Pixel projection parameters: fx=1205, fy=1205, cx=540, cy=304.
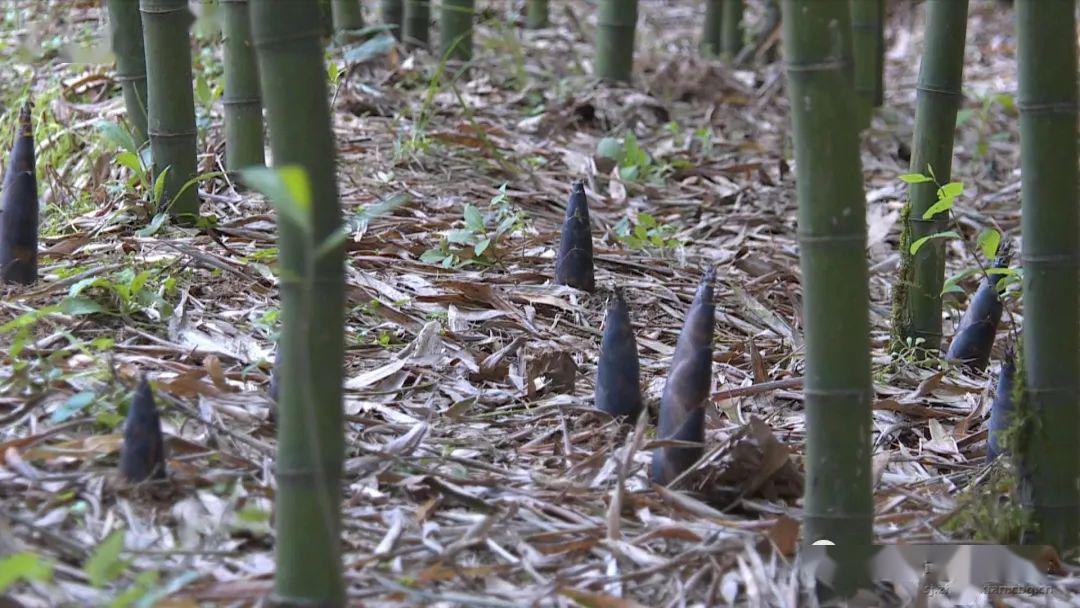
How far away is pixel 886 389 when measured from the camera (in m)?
2.38

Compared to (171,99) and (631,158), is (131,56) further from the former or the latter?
(631,158)

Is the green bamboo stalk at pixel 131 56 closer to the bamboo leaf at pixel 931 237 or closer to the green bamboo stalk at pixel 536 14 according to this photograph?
the bamboo leaf at pixel 931 237

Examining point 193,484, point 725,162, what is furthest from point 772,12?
Answer: point 193,484

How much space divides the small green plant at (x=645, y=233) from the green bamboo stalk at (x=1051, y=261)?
1.44m

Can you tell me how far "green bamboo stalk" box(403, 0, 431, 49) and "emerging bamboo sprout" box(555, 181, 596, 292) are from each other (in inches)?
77.8

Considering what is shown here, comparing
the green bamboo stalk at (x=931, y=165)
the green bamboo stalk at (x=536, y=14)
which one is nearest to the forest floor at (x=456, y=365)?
the green bamboo stalk at (x=931, y=165)

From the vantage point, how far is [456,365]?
88.9 inches

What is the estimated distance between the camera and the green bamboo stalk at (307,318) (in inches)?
50.4

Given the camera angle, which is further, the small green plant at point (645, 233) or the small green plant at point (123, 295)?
the small green plant at point (645, 233)

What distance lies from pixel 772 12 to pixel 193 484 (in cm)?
463

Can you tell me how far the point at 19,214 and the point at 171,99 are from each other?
0.53 metres

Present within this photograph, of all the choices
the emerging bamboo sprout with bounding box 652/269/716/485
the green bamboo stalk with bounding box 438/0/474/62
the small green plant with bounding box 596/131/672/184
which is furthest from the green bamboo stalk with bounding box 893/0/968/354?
the green bamboo stalk with bounding box 438/0/474/62

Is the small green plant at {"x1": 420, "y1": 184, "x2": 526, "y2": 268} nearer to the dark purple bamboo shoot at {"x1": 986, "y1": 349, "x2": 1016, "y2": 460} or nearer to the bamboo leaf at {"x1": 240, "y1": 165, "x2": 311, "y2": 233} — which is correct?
the dark purple bamboo shoot at {"x1": 986, "y1": 349, "x2": 1016, "y2": 460}

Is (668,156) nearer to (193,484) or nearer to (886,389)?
(886,389)
